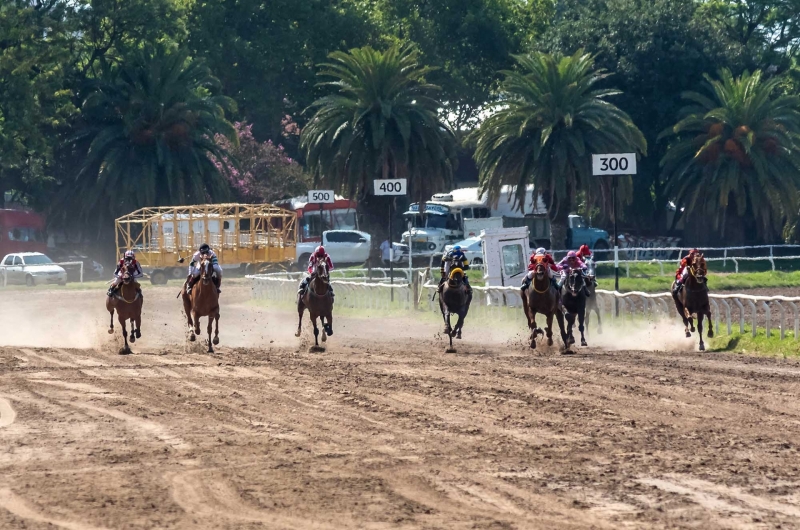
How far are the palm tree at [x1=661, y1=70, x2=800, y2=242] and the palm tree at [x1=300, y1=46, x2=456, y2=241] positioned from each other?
38.4 ft

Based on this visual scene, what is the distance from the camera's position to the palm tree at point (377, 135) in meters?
46.6

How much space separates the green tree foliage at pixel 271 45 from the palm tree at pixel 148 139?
13322mm

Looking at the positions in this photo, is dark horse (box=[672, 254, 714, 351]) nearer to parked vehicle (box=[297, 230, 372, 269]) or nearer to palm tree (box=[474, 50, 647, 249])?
palm tree (box=[474, 50, 647, 249])

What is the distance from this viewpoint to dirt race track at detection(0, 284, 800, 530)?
8695mm

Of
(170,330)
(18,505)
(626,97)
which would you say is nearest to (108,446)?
(18,505)

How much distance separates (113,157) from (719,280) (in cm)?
2889

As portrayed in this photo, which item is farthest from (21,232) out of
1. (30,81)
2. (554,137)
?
(554,137)

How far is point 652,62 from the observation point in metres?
61.0

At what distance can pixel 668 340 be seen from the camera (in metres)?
23.3

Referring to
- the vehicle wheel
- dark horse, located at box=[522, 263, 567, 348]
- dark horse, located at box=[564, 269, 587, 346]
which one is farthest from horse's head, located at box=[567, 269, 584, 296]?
the vehicle wheel

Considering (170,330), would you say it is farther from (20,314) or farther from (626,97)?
(626,97)

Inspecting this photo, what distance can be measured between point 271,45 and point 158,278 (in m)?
27.7

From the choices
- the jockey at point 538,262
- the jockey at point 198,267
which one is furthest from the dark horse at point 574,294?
the jockey at point 198,267

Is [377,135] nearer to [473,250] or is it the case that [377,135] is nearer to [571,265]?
[473,250]
